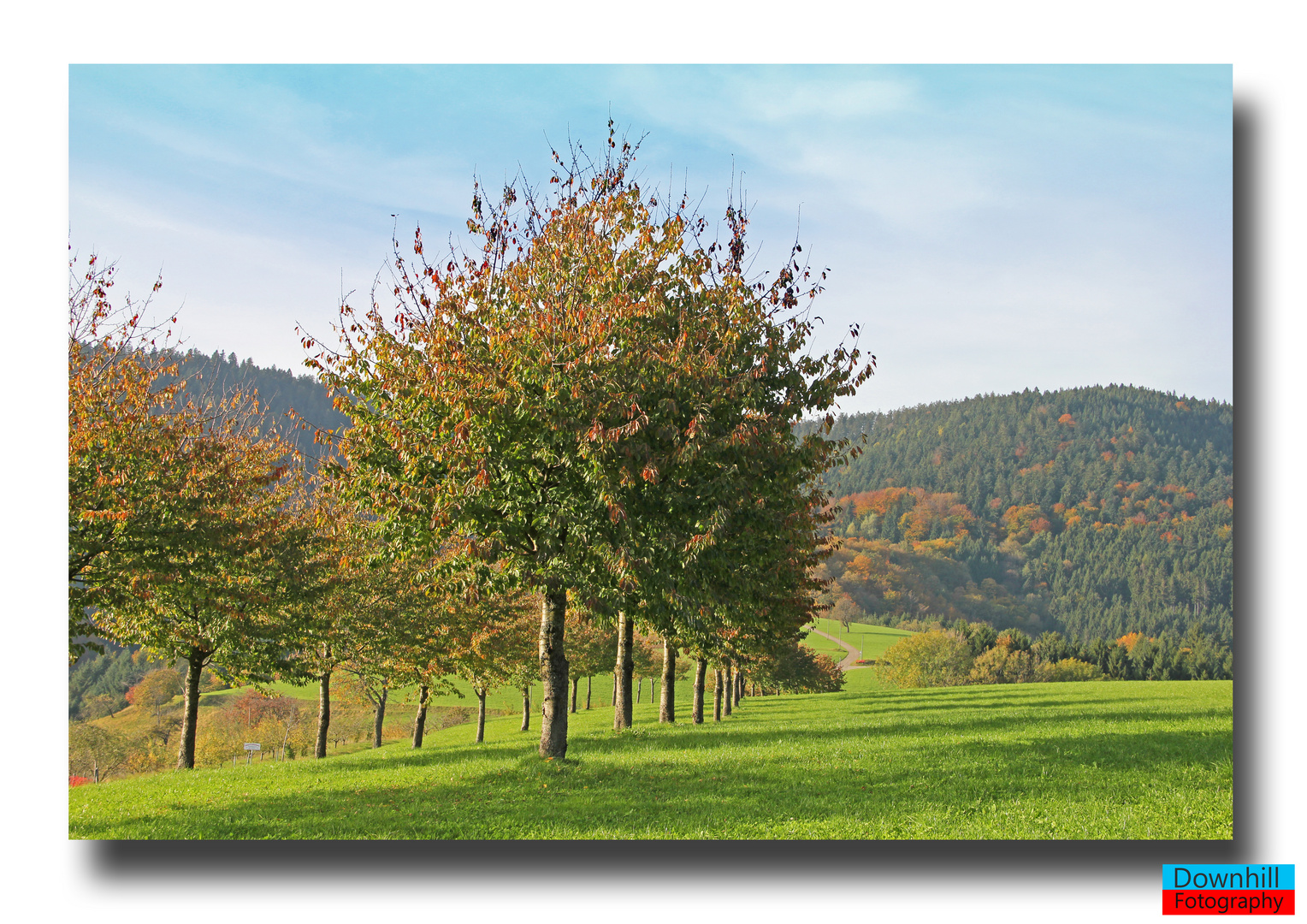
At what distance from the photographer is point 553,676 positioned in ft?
46.9

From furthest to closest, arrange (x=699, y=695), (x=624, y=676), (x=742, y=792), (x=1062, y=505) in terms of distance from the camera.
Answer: (x=1062, y=505) → (x=699, y=695) → (x=624, y=676) → (x=742, y=792)

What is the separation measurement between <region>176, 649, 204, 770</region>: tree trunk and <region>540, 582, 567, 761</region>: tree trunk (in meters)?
15.6

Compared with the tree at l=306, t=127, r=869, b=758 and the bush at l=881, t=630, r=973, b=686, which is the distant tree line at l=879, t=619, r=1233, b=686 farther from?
the tree at l=306, t=127, r=869, b=758

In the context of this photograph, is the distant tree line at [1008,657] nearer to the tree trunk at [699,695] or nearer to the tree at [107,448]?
the tree trunk at [699,695]

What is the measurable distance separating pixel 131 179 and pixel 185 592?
6800 millimetres

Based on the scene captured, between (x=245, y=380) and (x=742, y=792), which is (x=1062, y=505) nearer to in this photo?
(x=742, y=792)

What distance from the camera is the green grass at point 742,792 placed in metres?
10.0

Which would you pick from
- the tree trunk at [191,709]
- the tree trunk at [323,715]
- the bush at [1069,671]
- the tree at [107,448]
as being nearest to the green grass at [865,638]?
the bush at [1069,671]

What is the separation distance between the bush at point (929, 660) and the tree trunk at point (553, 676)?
8558cm

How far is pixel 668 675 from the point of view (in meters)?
29.0

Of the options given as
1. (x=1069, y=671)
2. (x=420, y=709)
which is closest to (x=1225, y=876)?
(x=420, y=709)

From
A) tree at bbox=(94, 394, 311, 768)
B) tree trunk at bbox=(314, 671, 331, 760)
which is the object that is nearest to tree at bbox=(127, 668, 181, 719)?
tree trunk at bbox=(314, 671, 331, 760)

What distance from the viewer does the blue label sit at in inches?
357

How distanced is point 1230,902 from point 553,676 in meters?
9.98
